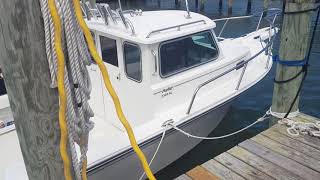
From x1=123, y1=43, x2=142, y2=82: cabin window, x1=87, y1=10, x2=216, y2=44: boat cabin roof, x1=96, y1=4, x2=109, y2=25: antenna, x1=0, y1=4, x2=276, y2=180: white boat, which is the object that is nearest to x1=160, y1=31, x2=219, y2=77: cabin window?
x1=0, y1=4, x2=276, y2=180: white boat

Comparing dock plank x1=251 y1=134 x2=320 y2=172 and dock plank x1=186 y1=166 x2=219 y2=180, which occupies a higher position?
dock plank x1=251 y1=134 x2=320 y2=172

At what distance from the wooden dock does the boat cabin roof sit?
1777 mm

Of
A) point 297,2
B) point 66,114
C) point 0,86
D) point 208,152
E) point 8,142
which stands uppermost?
point 297,2

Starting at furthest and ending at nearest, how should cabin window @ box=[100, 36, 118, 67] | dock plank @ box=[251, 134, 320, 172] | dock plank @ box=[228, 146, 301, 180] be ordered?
cabin window @ box=[100, 36, 118, 67]
dock plank @ box=[251, 134, 320, 172]
dock plank @ box=[228, 146, 301, 180]

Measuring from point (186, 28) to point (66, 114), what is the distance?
11.2 feet

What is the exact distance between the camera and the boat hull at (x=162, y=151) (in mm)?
3965

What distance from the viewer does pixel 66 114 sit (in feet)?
5.29

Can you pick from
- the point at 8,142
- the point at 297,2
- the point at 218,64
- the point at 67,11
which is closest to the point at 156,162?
the point at 218,64

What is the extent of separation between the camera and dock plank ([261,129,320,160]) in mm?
3498

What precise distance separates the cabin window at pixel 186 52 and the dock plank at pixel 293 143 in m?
1.62

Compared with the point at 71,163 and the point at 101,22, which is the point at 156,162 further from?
the point at 71,163

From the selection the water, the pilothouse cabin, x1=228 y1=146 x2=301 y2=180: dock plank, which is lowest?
the water

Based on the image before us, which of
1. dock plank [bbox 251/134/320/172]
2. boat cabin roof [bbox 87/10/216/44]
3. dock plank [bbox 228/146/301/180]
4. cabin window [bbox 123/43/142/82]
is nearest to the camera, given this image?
dock plank [bbox 228/146/301/180]

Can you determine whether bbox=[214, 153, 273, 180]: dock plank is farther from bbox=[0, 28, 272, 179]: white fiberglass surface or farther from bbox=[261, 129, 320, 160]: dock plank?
bbox=[0, 28, 272, 179]: white fiberglass surface
